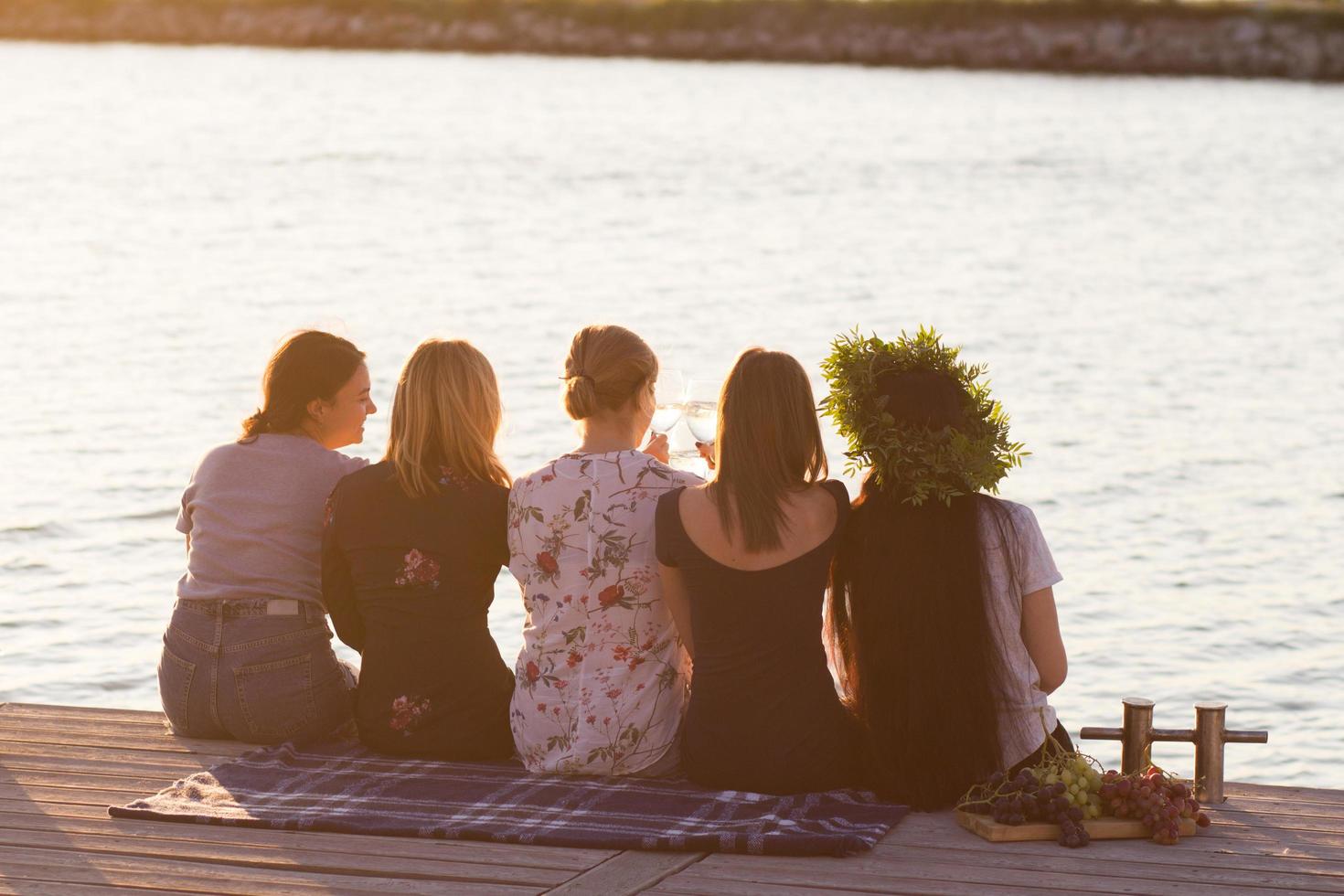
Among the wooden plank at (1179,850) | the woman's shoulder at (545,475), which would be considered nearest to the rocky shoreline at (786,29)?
the wooden plank at (1179,850)

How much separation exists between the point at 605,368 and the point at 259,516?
3.55 feet

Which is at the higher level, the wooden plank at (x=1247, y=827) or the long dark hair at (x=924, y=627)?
the long dark hair at (x=924, y=627)

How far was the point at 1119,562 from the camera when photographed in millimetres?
10430

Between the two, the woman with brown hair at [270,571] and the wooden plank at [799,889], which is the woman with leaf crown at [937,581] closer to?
the wooden plank at [799,889]

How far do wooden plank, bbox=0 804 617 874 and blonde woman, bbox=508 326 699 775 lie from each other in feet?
1.64

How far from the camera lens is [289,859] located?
3.89m

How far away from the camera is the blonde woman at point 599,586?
4.34 meters

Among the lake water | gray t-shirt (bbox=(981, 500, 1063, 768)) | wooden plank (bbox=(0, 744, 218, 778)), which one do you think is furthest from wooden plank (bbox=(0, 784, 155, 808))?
gray t-shirt (bbox=(981, 500, 1063, 768))

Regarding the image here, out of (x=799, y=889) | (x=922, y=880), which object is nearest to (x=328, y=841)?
(x=799, y=889)

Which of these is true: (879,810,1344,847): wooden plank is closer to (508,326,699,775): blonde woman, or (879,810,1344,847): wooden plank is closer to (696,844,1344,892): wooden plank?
(696,844,1344,892): wooden plank

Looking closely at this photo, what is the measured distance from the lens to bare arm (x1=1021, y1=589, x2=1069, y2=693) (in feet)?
13.8

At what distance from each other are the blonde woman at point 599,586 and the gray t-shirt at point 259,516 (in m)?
0.62

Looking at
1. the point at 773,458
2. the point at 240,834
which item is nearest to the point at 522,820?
the point at 240,834

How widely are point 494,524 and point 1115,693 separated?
4.89 meters
